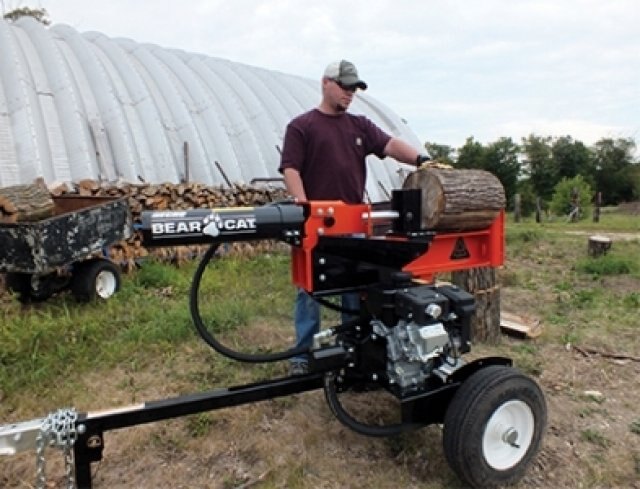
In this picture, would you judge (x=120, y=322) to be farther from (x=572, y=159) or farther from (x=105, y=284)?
(x=572, y=159)

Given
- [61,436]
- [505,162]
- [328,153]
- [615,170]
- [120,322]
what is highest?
[505,162]

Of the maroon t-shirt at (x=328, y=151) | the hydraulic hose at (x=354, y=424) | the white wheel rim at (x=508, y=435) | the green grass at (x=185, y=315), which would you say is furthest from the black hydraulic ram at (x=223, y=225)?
the green grass at (x=185, y=315)

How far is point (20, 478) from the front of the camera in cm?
283

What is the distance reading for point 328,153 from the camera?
11.5 feet

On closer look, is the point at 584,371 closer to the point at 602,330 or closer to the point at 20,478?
the point at 602,330

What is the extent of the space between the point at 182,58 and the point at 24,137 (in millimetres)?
5459

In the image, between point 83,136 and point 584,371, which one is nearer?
point 584,371

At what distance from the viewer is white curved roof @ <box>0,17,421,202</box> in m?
8.28

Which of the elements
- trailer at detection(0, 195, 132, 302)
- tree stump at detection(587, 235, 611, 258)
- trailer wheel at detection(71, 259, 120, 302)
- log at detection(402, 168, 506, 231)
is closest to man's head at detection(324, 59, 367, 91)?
log at detection(402, 168, 506, 231)

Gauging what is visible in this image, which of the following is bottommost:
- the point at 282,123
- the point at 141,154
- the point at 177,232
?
the point at 177,232

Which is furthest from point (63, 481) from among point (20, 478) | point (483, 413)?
point (483, 413)

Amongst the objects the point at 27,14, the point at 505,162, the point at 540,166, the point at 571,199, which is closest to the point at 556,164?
the point at 540,166

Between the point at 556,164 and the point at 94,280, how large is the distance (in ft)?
156

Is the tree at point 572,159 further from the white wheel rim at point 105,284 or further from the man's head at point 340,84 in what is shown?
the man's head at point 340,84
